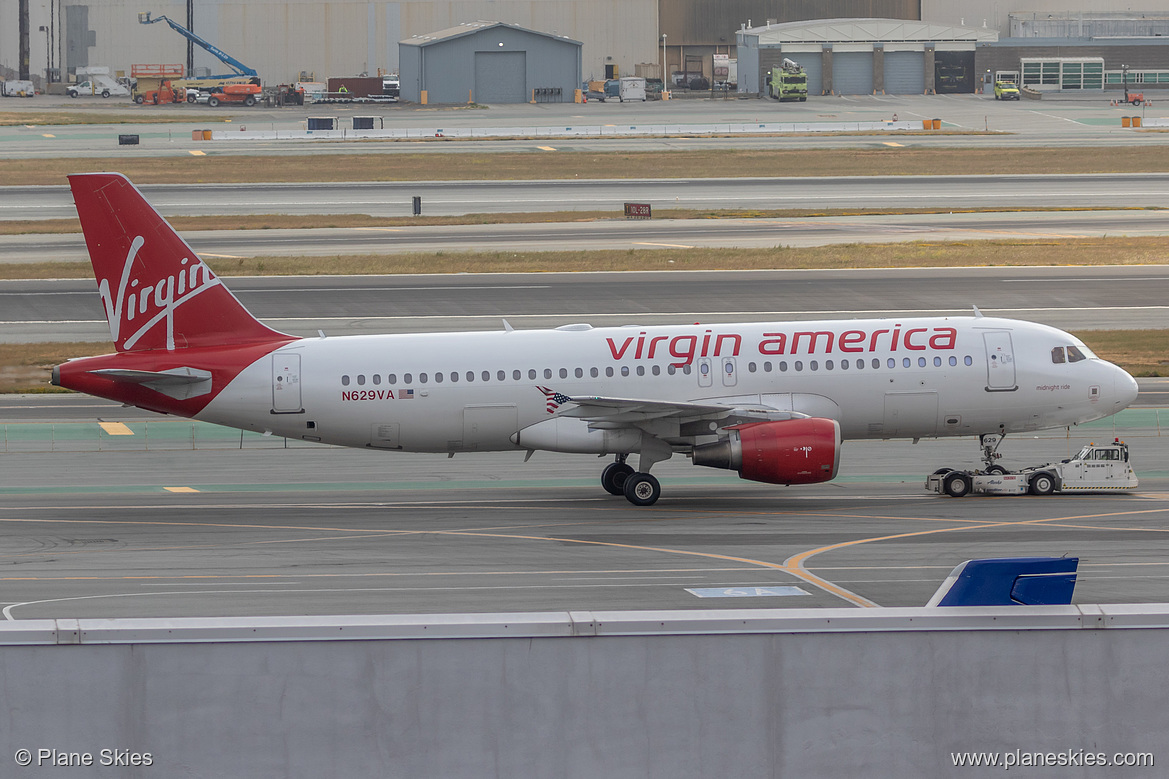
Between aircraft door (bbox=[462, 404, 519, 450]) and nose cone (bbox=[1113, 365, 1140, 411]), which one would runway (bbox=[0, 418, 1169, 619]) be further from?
Result: nose cone (bbox=[1113, 365, 1140, 411])

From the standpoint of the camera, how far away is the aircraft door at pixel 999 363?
37156 millimetres

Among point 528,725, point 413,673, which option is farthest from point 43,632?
point 528,725

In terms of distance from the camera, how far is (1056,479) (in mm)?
37156

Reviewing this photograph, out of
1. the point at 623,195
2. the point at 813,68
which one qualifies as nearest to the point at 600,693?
the point at 623,195

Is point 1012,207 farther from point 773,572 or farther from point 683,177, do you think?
point 773,572

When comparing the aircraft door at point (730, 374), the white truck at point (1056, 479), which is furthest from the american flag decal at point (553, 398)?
the white truck at point (1056, 479)

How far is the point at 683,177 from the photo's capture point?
120m

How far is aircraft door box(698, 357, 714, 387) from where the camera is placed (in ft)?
121

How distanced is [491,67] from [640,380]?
161747 millimetres

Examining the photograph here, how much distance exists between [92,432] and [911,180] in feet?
271

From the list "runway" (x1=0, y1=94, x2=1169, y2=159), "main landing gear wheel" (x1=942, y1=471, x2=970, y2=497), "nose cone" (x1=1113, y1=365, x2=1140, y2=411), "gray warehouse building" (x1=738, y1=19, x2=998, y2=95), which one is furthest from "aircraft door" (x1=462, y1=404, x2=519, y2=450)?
"gray warehouse building" (x1=738, y1=19, x2=998, y2=95)

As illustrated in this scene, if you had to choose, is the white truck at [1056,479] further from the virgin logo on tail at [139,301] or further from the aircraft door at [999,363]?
the virgin logo on tail at [139,301]

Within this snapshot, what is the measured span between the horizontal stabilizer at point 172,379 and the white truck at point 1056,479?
20.6m

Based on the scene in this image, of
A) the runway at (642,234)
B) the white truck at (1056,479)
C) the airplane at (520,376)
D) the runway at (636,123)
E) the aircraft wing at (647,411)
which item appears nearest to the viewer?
the aircraft wing at (647,411)
